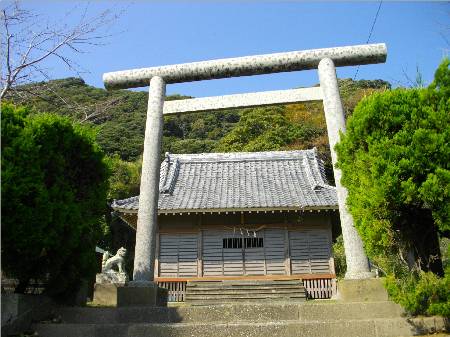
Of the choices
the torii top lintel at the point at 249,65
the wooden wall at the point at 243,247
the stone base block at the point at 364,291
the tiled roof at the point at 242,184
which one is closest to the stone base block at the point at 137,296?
the stone base block at the point at 364,291

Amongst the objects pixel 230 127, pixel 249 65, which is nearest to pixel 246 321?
pixel 249 65

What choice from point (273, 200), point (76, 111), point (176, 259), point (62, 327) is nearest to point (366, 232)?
point (62, 327)

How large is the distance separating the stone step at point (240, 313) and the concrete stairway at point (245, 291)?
25.5ft

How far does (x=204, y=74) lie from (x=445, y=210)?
461cm

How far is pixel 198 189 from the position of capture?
16.1m

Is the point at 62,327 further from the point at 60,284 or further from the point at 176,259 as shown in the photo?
the point at 176,259

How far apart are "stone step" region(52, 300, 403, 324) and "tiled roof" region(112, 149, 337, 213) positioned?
8.58 metres

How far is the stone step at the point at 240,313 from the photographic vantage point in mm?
4934

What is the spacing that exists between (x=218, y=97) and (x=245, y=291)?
7.77 meters

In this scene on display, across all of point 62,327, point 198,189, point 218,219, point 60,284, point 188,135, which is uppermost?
point 188,135

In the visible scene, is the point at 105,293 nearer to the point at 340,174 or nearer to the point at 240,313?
the point at 240,313

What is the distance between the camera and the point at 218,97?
7293 mm

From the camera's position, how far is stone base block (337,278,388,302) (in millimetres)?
5348

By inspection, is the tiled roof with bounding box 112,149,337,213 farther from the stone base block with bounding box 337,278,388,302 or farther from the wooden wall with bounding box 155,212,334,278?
the stone base block with bounding box 337,278,388,302
